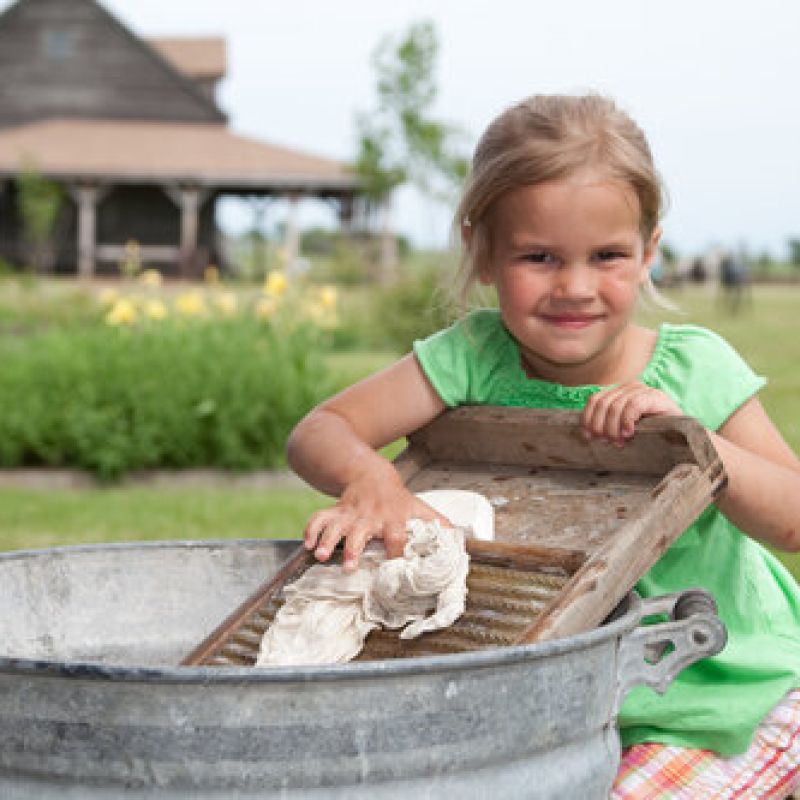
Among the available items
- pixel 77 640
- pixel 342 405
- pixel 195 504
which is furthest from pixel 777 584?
pixel 195 504

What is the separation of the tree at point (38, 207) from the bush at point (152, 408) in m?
20.0

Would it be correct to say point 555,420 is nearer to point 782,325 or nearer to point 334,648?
point 334,648

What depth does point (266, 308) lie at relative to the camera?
27.1ft

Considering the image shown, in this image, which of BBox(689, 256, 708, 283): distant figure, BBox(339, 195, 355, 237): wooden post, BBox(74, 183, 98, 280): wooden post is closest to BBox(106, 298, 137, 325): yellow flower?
BBox(74, 183, 98, 280): wooden post

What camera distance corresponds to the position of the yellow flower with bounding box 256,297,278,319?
8.20 m

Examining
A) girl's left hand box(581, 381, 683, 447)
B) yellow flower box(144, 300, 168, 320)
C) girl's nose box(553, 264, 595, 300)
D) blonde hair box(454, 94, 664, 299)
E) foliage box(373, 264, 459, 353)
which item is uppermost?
blonde hair box(454, 94, 664, 299)

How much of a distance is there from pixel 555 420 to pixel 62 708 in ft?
3.04

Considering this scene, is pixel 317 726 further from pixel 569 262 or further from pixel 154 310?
pixel 154 310

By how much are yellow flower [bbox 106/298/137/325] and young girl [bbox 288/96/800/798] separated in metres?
5.17

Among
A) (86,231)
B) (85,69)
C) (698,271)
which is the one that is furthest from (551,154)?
(698,271)

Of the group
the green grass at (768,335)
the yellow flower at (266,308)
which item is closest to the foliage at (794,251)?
the green grass at (768,335)

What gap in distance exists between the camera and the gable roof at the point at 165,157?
2864 centimetres

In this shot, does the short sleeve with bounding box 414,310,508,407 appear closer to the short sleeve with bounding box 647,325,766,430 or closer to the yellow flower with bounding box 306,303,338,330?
the short sleeve with bounding box 647,325,766,430

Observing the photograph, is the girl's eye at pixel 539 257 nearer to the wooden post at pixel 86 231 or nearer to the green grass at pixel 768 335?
the green grass at pixel 768 335
